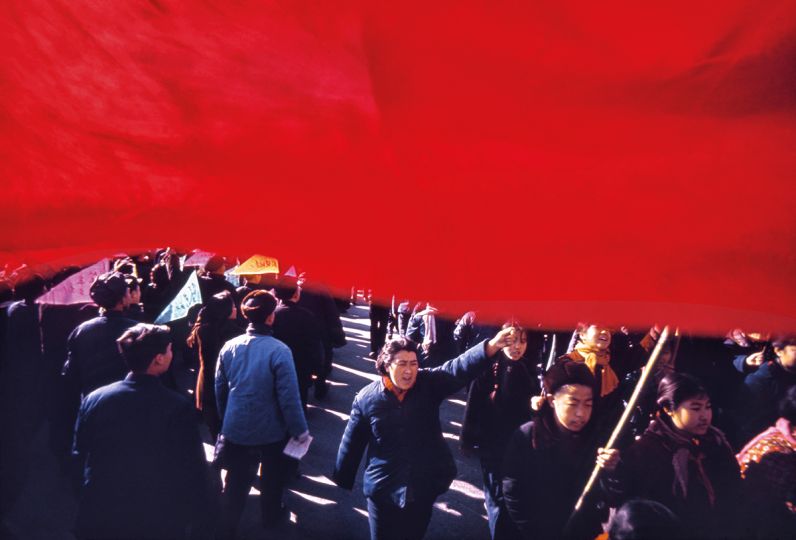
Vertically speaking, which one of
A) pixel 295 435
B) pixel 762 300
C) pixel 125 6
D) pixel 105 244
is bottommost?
pixel 295 435

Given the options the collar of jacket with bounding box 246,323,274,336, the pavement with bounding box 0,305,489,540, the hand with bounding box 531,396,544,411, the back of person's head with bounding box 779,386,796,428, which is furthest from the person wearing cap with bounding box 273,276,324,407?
the back of person's head with bounding box 779,386,796,428

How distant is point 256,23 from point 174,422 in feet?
7.58

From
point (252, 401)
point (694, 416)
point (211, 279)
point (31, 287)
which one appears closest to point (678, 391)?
point (694, 416)

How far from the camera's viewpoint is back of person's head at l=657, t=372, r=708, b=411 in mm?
3016

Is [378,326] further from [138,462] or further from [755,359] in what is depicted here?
[138,462]

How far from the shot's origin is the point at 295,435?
147 inches

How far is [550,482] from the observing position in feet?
9.96

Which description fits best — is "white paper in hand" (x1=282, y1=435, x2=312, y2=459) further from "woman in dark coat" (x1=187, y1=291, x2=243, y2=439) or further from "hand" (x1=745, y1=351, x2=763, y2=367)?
"hand" (x1=745, y1=351, x2=763, y2=367)

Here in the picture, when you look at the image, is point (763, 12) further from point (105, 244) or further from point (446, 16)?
point (105, 244)

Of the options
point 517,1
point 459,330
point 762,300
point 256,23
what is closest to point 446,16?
point 517,1

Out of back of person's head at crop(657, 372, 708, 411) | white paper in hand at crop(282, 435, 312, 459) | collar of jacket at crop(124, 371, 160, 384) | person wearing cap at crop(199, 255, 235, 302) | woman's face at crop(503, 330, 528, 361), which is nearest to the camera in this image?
collar of jacket at crop(124, 371, 160, 384)

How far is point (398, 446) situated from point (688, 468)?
1.67 meters

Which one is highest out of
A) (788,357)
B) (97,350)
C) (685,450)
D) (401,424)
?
(788,357)

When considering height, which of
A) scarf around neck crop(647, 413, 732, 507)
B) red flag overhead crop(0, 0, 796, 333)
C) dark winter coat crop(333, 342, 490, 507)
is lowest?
dark winter coat crop(333, 342, 490, 507)
